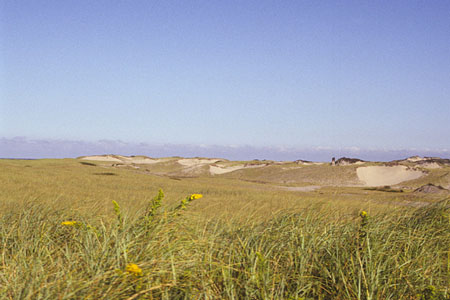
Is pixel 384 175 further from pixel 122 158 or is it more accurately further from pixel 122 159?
pixel 122 158

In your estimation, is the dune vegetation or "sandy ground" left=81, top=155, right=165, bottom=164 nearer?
the dune vegetation

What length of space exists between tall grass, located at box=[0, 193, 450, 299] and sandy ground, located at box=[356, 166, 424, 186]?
38389 mm

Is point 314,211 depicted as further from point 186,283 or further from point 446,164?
point 446,164

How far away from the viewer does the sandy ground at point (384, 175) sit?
136 ft

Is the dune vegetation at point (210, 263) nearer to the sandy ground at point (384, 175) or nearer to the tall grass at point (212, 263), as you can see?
the tall grass at point (212, 263)

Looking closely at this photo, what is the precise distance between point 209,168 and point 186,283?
54733 millimetres

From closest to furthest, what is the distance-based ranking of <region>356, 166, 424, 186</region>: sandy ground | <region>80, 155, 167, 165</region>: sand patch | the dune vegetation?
1. the dune vegetation
2. <region>356, 166, 424, 186</region>: sandy ground
3. <region>80, 155, 167, 165</region>: sand patch

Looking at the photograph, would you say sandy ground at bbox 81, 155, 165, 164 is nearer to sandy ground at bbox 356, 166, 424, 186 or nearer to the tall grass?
sandy ground at bbox 356, 166, 424, 186

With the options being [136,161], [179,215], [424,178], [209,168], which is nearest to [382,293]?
[179,215]

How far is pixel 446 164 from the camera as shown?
52.1 meters

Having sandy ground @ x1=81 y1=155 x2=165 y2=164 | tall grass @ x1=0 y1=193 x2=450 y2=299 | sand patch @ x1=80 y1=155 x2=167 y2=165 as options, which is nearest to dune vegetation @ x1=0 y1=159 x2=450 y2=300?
tall grass @ x1=0 y1=193 x2=450 y2=299

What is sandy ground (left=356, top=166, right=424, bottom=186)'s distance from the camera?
41406 mm

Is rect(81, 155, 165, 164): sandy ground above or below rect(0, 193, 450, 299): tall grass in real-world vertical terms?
below

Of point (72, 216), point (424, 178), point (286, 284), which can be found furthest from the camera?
point (424, 178)
